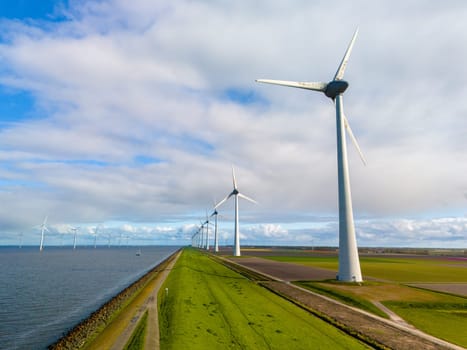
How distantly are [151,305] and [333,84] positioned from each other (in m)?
40.4

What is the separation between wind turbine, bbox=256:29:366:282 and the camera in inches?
1779

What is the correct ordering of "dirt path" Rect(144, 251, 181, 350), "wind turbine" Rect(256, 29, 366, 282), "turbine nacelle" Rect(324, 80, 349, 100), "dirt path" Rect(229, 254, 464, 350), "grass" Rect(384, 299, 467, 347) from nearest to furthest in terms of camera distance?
"dirt path" Rect(144, 251, 181, 350) < "dirt path" Rect(229, 254, 464, 350) < "grass" Rect(384, 299, 467, 347) < "wind turbine" Rect(256, 29, 366, 282) < "turbine nacelle" Rect(324, 80, 349, 100)

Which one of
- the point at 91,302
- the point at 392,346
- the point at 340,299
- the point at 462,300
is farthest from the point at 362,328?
the point at 91,302

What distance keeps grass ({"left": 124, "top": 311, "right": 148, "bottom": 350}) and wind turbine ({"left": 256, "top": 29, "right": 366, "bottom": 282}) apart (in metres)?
28.8

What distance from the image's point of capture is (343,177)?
155 ft

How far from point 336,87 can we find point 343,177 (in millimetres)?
14439

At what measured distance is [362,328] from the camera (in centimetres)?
2453

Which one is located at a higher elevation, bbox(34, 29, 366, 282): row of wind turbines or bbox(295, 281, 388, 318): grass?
bbox(34, 29, 366, 282): row of wind turbines

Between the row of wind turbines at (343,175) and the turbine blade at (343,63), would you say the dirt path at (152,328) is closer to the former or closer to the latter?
the row of wind turbines at (343,175)

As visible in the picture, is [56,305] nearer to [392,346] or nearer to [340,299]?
[340,299]

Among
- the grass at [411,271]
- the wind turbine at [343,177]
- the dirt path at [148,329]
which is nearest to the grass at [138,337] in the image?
the dirt path at [148,329]

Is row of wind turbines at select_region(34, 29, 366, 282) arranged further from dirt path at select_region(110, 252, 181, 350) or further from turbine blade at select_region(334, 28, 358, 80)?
dirt path at select_region(110, 252, 181, 350)

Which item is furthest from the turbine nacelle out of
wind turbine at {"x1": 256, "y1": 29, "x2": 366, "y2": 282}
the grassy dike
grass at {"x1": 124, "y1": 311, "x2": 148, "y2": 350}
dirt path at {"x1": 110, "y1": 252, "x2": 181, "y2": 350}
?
grass at {"x1": 124, "y1": 311, "x2": 148, "y2": 350}

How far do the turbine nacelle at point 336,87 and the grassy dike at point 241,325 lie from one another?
3207cm
